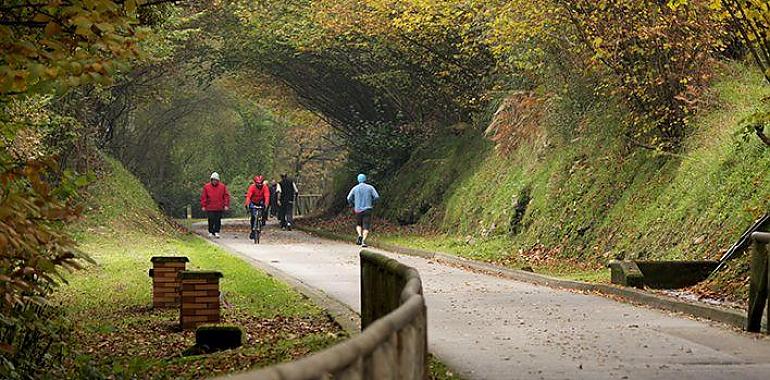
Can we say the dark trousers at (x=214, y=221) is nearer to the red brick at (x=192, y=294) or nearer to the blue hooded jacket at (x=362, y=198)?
the blue hooded jacket at (x=362, y=198)

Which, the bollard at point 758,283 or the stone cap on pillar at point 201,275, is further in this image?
the stone cap on pillar at point 201,275

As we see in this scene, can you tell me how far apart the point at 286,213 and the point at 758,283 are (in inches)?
1391

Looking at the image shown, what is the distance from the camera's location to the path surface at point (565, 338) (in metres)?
11.0

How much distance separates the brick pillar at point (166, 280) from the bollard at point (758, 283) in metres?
7.38

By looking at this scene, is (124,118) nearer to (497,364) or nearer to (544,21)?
(544,21)

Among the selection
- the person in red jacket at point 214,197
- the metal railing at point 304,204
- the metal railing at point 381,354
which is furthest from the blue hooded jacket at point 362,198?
the metal railing at point 304,204

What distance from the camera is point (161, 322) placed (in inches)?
641

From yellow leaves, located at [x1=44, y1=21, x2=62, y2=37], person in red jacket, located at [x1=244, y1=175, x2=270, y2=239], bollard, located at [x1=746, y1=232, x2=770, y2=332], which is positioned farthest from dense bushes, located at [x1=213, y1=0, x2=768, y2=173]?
yellow leaves, located at [x1=44, y1=21, x2=62, y2=37]

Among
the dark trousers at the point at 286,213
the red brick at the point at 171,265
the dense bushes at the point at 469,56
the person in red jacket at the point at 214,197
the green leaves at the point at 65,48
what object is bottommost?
the red brick at the point at 171,265

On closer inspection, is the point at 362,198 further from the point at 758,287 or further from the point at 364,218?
the point at 758,287

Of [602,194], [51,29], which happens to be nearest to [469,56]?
[602,194]

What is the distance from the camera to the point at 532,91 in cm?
3219

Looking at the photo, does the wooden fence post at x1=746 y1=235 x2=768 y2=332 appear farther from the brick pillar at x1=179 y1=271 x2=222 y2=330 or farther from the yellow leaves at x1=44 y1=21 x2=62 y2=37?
the yellow leaves at x1=44 y1=21 x2=62 y2=37

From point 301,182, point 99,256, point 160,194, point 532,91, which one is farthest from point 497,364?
point 301,182
